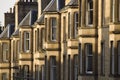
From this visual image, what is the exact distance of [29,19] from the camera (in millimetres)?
94625

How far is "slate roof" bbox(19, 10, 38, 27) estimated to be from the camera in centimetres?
9431

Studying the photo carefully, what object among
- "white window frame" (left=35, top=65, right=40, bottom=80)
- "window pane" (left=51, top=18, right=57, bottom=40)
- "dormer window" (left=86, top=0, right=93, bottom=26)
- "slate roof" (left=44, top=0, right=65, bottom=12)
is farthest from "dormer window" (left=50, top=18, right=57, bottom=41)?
"dormer window" (left=86, top=0, right=93, bottom=26)

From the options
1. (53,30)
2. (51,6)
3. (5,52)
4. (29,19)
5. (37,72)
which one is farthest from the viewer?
(5,52)

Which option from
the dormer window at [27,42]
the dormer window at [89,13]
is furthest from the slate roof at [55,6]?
the dormer window at [89,13]

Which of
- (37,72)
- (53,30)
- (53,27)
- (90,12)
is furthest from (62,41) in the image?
(90,12)

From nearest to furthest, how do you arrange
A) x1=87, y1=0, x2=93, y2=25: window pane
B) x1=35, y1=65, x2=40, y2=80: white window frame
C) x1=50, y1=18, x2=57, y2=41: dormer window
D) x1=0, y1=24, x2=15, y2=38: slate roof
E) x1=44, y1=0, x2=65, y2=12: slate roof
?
1. x1=87, y1=0, x2=93, y2=25: window pane
2. x1=50, y1=18, x2=57, y2=41: dormer window
3. x1=44, y1=0, x2=65, y2=12: slate roof
4. x1=35, y1=65, x2=40, y2=80: white window frame
5. x1=0, y1=24, x2=15, y2=38: slate roof

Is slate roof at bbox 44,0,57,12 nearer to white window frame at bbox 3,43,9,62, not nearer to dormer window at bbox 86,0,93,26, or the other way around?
dormer window at bbox 86,0,93,26

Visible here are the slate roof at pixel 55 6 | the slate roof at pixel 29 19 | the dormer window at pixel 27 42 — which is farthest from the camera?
the slate roof at pixel 29 19

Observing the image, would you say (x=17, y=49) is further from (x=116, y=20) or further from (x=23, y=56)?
(x=116, y=20)

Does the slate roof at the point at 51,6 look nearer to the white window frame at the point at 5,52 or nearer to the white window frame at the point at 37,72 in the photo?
the white window frame at the point at 37,72

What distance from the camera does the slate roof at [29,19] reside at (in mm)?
94312

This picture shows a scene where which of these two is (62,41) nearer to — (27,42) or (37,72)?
(37,72)

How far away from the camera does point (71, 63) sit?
69875mm

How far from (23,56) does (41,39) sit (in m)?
9.67
